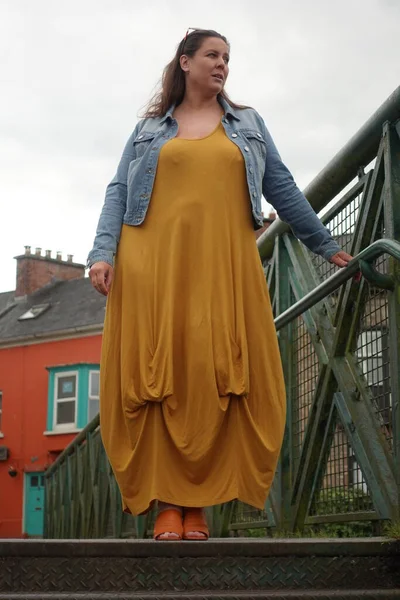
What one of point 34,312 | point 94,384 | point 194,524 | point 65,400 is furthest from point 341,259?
point 34,312

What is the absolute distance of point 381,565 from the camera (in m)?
3.25

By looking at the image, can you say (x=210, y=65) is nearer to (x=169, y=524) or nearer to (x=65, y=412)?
(x=169, y=524)

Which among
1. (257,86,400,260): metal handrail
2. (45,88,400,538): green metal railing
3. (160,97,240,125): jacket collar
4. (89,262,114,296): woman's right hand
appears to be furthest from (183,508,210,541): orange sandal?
(257,86,400,260): metal handrail

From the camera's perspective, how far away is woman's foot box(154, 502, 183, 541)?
3.46 meters

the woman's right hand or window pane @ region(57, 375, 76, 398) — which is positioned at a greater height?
window pane @ region(57, 375, 76, 398)

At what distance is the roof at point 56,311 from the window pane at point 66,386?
58.0 inches

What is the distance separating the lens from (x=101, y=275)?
146 inches

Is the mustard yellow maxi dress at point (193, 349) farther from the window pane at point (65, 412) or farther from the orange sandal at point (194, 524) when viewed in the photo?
the window pane at point (65, 412)

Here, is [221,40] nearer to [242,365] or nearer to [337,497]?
[242,365]

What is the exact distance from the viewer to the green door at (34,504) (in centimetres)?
3127

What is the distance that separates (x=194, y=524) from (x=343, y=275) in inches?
43.4

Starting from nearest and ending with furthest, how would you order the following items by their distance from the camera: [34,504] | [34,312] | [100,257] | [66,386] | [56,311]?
[100,257] < [34,504] < [66,386] < [56,311] < [34,312]

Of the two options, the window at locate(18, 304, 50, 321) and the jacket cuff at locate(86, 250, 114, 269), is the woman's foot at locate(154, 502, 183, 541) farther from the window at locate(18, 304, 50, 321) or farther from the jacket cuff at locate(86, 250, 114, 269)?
the window at locate(18, 304, 50, 321)

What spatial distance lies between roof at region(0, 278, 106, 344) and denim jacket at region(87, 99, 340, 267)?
28.2 m
